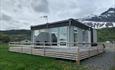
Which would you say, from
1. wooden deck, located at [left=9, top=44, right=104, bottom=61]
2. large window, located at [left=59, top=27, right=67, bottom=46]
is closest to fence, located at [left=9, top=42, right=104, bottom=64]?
wooden deck, located at [left=9, top=44, right=104, bottom=61]

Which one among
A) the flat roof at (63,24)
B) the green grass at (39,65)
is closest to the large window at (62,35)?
the flat roof at (63,24)

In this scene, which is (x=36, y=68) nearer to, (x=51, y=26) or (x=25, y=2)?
(x=51, y=26)

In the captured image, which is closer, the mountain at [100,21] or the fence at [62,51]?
the fence at [62,51]

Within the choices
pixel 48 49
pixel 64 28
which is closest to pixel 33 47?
pixel 48 49

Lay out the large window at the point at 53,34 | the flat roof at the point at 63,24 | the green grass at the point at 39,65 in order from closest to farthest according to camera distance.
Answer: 1. the green grass at the point at 39,65
2. the flat roof at the point at 63,24
3. the large window at the point at 53,34

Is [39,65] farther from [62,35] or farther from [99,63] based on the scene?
[62,35]

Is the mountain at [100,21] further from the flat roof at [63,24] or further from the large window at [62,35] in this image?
the large window at [62,35]

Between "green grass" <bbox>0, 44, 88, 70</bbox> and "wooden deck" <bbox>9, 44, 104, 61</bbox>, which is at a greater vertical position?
"wooden deck" <bbox>9, 44, 104, 61</bbox>

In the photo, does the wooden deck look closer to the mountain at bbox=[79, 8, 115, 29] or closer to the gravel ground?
the gravel ground

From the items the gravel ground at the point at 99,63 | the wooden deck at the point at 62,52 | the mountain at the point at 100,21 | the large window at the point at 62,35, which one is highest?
the mountain at the point at 100,21

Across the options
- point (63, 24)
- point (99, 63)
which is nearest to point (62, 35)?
point (63, 24)

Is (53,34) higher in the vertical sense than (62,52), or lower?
higher

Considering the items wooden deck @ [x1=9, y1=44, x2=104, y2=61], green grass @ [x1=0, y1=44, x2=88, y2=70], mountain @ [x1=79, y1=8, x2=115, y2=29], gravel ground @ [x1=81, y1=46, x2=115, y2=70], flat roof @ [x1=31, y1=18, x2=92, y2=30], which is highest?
mountain @ [x1=79, y1=8, x2=115, y2=29]

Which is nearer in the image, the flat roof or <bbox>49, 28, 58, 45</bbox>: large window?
the flat roof
